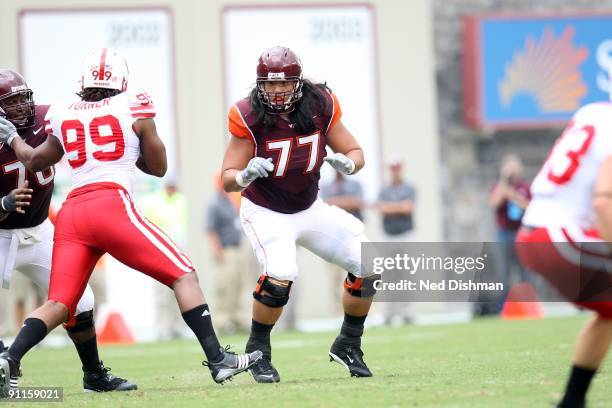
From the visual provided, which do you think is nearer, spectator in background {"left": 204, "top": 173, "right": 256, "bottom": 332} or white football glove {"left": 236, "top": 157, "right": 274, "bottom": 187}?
white football glove {"left": 236, "top": 157, "right": 274, "bottom": 187}

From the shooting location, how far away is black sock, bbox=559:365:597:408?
208 inches

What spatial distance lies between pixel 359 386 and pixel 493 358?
200 cm

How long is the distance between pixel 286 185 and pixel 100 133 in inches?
47.5

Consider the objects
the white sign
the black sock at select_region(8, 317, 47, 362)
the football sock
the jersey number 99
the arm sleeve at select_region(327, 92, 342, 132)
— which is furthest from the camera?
the white sign

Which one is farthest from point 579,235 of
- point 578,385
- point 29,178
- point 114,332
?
point 114,332

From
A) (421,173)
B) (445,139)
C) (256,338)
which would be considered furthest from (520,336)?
(445,139)

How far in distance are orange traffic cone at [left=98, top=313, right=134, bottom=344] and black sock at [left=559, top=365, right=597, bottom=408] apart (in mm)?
8902

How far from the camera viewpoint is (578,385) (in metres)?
5.27

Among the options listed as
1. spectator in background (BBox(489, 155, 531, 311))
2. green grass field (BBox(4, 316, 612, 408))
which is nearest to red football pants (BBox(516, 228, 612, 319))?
green grass field (BBox(4, 316, 612, 408))

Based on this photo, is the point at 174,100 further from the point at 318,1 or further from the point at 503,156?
the point at 503,156

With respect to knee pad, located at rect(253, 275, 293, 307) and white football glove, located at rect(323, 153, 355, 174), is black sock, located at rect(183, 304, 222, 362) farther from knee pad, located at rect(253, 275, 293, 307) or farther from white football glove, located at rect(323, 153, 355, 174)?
white football glove, located at rect(323, 153, 355, 174)

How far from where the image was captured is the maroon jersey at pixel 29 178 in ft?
24.0

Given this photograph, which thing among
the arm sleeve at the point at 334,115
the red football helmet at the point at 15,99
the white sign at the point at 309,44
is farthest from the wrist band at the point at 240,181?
the white sign at the point at 309,44

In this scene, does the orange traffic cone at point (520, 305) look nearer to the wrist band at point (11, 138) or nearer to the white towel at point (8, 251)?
the white towel at point (8, 251)
